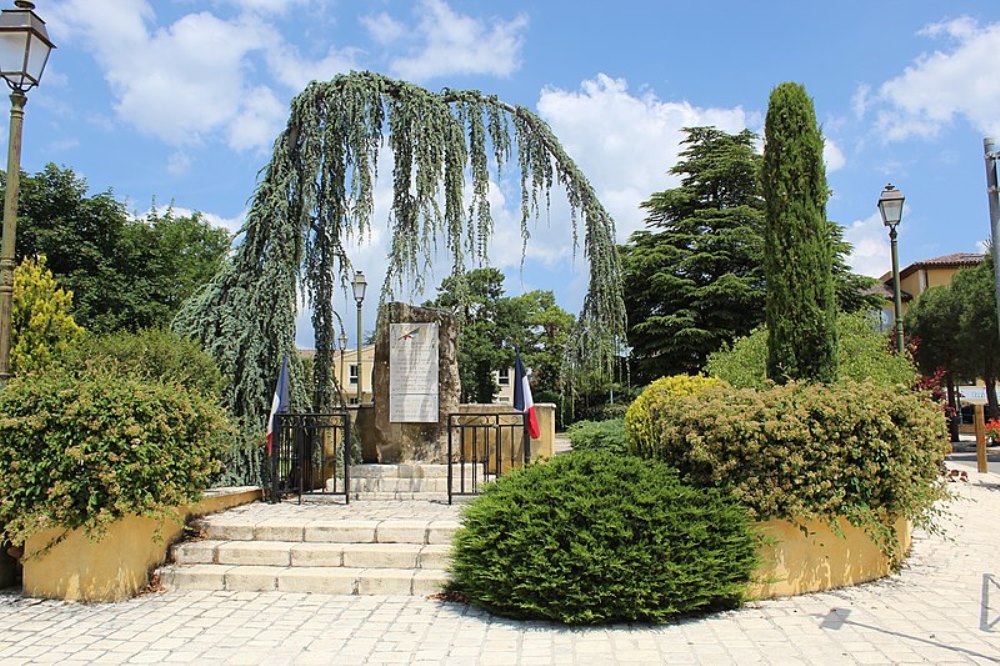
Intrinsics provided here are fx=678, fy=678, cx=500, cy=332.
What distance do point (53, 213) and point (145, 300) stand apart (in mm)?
3887

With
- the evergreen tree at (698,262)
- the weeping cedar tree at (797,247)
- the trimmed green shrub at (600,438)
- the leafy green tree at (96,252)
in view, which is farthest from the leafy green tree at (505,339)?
the weeping cedar tree at (797,247)

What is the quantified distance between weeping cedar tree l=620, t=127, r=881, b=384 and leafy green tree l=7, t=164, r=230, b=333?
14005 millimetres

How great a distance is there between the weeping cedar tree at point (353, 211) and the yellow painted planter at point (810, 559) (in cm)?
317

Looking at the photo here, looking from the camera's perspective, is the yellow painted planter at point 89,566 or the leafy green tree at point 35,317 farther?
the leafy green tree at point 35,317

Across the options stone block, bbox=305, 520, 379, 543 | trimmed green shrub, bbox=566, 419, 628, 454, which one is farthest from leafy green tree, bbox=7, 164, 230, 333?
stone block, bbox=305, 520, 379, 543

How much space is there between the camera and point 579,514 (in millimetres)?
4945

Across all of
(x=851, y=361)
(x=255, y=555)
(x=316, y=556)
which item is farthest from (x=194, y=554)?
(x=851, y=361)

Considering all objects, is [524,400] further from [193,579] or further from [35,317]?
[35,317]

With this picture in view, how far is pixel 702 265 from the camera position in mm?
22531

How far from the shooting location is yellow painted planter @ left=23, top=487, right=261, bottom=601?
5.53 metres

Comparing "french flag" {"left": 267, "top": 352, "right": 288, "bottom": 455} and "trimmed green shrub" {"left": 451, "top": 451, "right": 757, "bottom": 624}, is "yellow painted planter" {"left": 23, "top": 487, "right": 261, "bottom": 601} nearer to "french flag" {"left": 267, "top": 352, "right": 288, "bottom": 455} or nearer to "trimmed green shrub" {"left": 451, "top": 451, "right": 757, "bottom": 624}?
"french flag" {"left": 267, "top": 352, "right": 288, "bottom": 455}

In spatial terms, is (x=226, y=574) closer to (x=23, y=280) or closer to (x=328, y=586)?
(x=328, y=586)

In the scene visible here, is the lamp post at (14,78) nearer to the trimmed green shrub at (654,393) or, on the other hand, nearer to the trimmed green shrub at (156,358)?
the trimmed green shrub at (156,358)

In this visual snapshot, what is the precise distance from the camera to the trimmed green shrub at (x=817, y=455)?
5.51 metres
